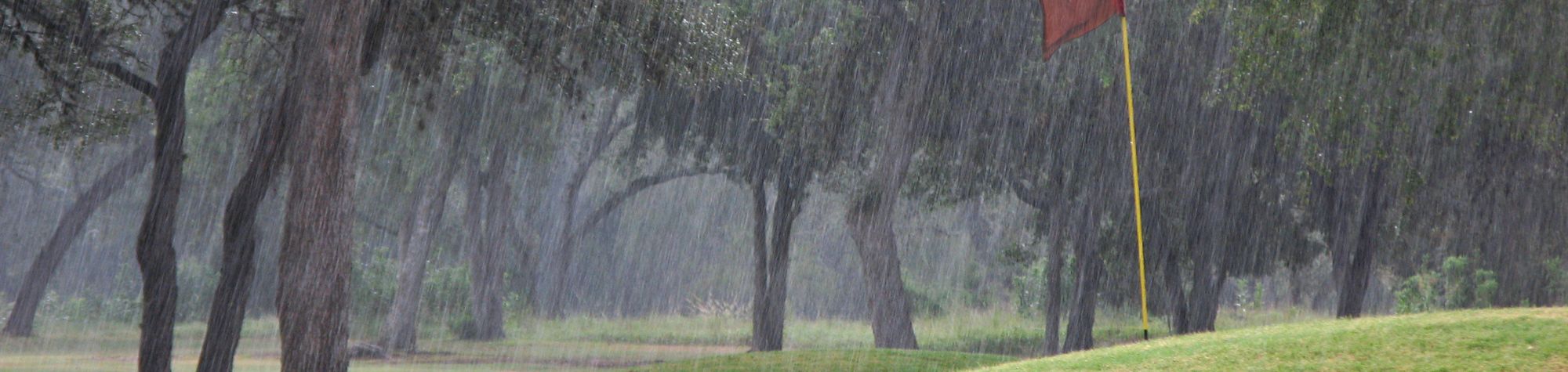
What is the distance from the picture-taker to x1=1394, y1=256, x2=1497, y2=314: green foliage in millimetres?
31562

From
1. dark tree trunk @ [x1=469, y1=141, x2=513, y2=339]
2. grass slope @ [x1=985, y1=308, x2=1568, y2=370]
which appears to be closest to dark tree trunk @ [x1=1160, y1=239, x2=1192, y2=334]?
grass slope @ [x1=985, y1=308, x2=1568, y2=370]

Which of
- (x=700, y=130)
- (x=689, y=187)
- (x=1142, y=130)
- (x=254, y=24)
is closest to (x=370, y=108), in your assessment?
(x=700, y=130)

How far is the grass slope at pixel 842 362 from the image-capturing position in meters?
16.2

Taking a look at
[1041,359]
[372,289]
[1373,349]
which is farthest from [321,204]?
[372,289]

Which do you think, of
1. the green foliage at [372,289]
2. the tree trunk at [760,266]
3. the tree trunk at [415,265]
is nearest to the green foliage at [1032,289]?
the tree trunk at [760,266]

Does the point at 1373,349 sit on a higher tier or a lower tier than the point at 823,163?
lower

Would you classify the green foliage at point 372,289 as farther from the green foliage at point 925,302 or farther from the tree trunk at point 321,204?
the tree trunk at point 321,204

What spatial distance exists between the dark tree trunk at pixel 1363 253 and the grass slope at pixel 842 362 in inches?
434

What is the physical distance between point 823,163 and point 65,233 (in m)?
24.1

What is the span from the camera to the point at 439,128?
34.4m

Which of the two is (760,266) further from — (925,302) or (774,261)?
(925,302)

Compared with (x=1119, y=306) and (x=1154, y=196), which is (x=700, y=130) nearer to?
(x=1154, y=196)

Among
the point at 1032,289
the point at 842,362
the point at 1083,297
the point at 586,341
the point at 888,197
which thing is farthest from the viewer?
the point at 1032,289

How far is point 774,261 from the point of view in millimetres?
30516
